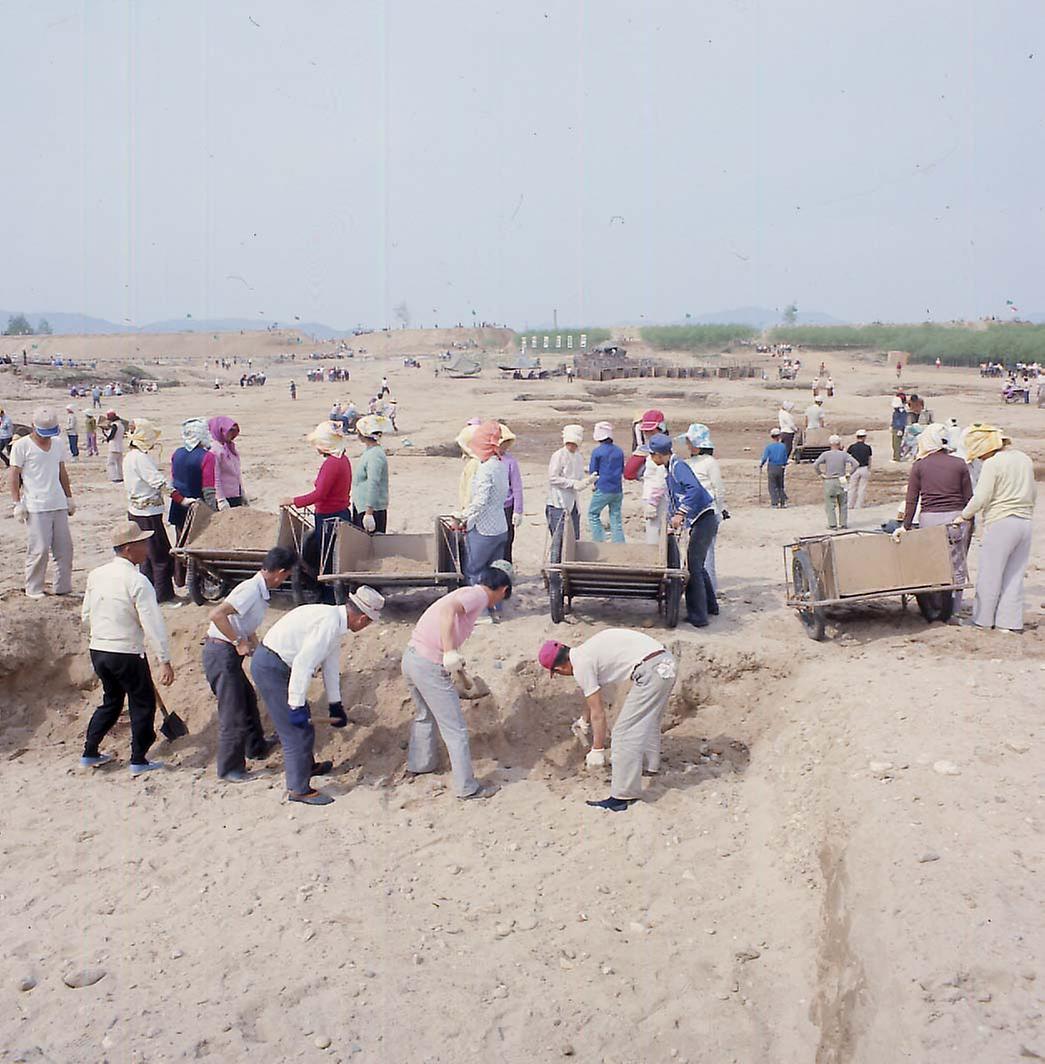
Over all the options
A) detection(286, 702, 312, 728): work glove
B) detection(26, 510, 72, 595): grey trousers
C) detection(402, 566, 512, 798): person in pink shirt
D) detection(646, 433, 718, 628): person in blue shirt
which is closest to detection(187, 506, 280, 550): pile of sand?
detection(26, 510, 72, 595): grey trousers

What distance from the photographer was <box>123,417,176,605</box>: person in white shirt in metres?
8.56

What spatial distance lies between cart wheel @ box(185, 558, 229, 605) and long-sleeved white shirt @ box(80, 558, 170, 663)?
210cm

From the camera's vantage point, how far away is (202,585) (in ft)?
29.2

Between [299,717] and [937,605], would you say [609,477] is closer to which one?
[937,605]

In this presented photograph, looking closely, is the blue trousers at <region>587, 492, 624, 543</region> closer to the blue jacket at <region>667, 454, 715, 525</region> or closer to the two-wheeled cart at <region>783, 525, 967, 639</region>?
the blue jacket at <region>667, 454, 715, 525</region>

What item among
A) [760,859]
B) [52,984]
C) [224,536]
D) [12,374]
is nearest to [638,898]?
[760,859]

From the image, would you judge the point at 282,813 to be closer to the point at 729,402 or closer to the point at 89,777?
the point at 89,777

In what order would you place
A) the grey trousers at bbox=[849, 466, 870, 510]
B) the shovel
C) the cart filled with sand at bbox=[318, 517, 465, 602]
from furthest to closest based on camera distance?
the grey trousers at bbox=[849, 466, 870, 510]
the cart filled with sand at bbox=[318, 517, 465, 602]
the shovel

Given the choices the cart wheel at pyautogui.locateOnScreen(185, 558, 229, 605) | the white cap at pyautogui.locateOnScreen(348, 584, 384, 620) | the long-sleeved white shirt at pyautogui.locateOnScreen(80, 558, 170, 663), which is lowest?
the cart wheel at pyautogui.locateOnScreen(185, 558, 229, 605)

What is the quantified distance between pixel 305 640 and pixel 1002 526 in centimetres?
576

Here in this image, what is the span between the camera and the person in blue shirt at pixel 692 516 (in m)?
8.27

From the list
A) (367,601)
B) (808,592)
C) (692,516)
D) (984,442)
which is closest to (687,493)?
(692,516)

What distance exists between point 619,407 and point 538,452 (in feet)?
40.4

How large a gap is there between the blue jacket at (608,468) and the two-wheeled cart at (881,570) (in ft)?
7.53
